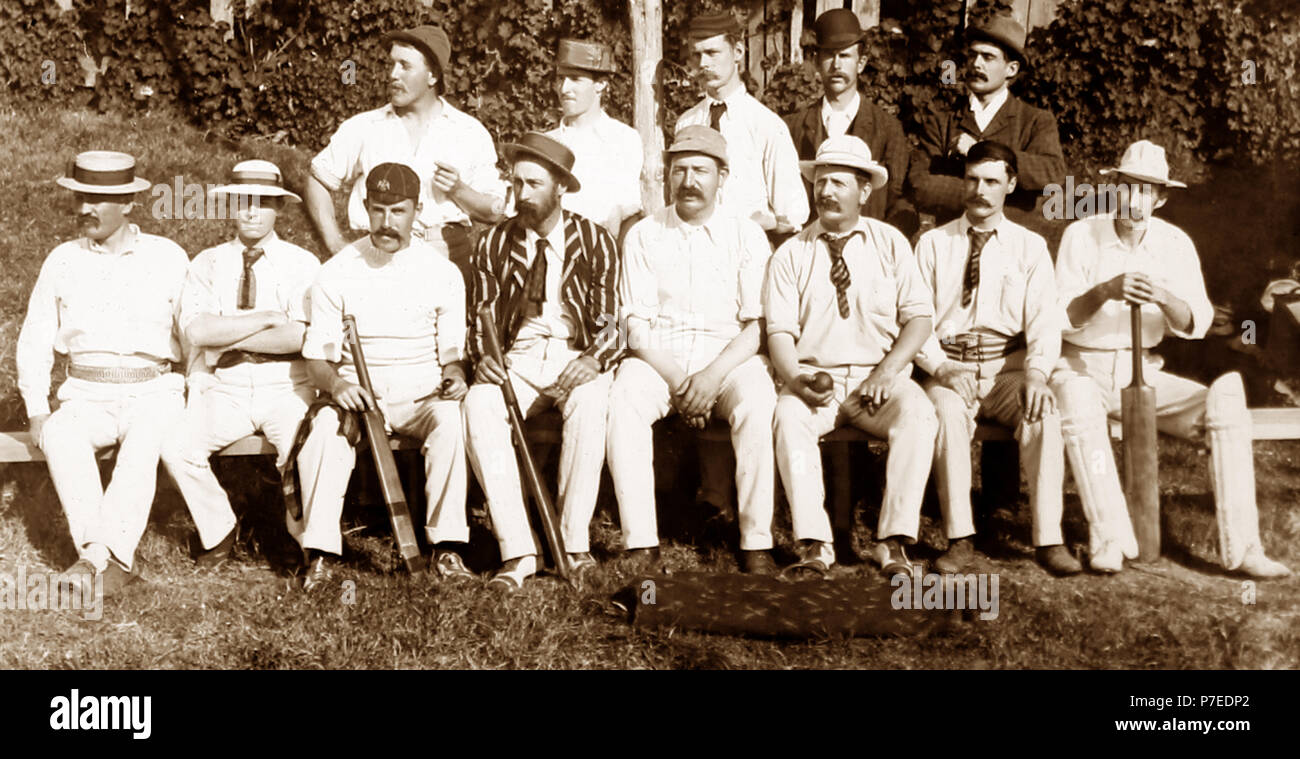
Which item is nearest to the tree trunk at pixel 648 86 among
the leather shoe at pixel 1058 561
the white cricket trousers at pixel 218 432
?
the white cricket trousers at pixel 218 432

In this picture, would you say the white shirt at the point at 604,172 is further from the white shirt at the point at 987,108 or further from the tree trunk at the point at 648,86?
the white shirt at the point at 987,108

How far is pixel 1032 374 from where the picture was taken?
22.7 feet

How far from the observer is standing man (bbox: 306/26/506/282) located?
7.83 m

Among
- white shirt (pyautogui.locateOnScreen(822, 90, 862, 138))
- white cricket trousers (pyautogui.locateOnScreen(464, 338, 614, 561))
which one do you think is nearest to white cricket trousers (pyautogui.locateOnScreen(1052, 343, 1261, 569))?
white shirt (pyautogui.locateOnScreen(822, 90, 862, 138))

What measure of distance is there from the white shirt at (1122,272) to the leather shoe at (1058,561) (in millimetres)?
982

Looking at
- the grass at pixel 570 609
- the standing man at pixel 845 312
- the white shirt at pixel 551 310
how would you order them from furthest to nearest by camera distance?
the white shirt at pixel 551 310 → the standing man at pixel 845 312 → the grass at pixel 570 609

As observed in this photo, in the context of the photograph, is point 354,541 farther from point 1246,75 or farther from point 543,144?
point 1246,75

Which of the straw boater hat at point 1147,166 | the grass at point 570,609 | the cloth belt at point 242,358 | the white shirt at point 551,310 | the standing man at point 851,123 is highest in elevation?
the standing man at point 851,123

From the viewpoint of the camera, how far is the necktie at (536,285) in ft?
23.6

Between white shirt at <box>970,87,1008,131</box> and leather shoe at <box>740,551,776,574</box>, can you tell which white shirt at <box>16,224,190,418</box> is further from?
white shirt at <box>970,87,1008,131</box>

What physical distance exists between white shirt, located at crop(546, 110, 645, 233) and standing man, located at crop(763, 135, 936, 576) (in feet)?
3.12
